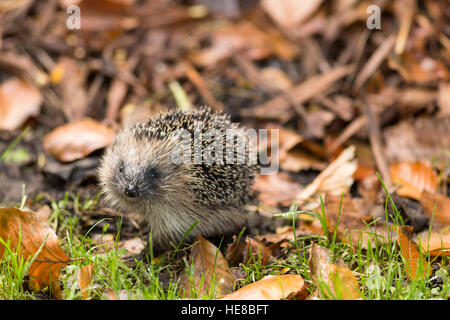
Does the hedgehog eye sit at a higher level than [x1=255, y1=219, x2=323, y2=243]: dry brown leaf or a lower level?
higher

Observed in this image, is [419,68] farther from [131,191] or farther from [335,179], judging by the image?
[131,191]

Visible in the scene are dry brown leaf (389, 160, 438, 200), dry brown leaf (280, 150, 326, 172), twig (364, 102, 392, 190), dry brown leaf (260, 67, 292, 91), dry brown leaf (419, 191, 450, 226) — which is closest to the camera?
dry brown leaf (419, 191, 450, 226)

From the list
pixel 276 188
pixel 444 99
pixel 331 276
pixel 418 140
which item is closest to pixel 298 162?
pixel 276 188

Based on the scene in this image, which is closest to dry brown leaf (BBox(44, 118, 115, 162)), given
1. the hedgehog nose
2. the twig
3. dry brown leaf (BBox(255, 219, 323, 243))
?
the hedgehog nose

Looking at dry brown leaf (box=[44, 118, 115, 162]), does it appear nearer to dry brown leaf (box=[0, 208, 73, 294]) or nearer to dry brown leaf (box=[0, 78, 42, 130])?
dry brown leaf (box=[0, 78, 42, 130])

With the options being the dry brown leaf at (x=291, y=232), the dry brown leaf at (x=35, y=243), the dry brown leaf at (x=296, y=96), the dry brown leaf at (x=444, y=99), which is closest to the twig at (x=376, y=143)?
the dry brown leaf at (x=296, y=96)

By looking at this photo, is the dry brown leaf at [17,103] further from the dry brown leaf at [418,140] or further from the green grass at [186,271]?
the dry brown leaf at [418,140]
